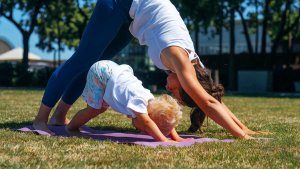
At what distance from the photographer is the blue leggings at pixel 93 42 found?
18.8 feet

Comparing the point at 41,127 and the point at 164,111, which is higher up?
the point at 164,111

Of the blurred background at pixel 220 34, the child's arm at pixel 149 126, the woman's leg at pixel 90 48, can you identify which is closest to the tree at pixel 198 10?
the blurred background at pixel 220 34

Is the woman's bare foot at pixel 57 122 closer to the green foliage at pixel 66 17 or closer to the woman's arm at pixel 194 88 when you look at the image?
the woman's arm at pixel 194 88

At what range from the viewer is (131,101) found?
16.5 ft

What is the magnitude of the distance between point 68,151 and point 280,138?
244 centimetres

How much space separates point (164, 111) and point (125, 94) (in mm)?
419

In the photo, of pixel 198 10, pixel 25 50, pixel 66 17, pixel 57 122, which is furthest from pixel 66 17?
pixel 57 122

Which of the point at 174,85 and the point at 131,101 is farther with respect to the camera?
the point at 174,85

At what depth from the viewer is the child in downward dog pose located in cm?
503

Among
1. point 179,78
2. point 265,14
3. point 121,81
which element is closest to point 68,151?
point 121,81

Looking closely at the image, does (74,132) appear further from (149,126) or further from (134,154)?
(134,154)

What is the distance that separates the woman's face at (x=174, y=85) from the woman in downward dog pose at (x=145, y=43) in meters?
0.03

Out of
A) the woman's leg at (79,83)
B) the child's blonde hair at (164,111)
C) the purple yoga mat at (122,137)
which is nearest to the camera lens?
the purple yoga mat at (122,137)

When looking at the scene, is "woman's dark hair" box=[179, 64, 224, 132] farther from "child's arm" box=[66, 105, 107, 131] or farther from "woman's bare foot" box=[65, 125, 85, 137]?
"woman's bare foot" box=[65, 125, 85, 137]
